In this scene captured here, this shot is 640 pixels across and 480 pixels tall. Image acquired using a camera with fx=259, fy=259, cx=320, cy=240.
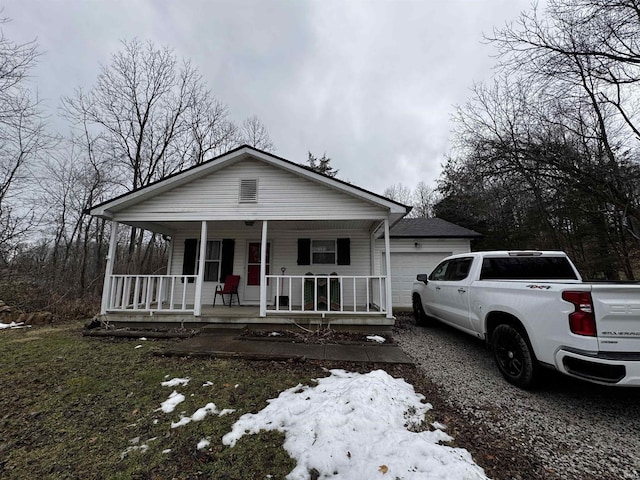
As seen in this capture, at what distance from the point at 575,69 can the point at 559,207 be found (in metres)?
5.20

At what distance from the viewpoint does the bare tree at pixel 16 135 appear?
8.56 meters

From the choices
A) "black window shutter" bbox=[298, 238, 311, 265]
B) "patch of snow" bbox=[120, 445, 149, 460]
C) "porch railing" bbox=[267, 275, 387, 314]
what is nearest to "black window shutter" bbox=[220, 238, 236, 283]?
"porch railing" bbox=[267, 275, 387, 314]

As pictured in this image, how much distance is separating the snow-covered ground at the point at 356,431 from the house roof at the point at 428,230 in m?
7.89

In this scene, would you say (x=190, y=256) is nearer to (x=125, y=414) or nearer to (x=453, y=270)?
(x=125, y=414)

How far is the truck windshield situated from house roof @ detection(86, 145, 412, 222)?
2462 millimetres

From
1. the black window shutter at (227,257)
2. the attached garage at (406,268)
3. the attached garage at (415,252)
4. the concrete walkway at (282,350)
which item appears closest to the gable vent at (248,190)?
the black window shutter at (227,257)

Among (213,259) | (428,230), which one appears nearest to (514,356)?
(428,230)

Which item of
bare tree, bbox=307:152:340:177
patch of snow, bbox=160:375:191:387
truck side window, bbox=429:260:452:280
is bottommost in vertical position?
patch of snow, bbox=160:375:191:387

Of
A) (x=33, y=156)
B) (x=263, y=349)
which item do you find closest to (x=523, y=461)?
(x=263, y=349)

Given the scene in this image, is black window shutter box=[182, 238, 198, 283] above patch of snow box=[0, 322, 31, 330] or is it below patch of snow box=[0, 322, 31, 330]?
above

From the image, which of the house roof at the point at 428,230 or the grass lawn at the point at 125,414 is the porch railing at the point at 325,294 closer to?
the grass lawn at the point at 125,414

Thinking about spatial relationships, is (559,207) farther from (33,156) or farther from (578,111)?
(33,156)

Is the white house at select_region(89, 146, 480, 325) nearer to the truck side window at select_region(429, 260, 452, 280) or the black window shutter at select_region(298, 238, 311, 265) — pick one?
the black window shutter at select_region(298, 238, 311, 265)

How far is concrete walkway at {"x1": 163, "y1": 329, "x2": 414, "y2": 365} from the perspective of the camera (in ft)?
14.4
